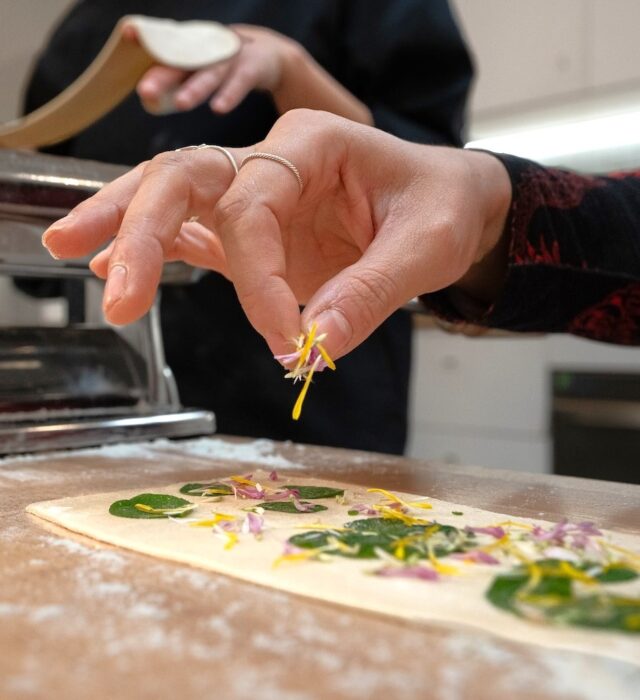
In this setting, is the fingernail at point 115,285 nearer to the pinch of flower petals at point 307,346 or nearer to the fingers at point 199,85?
the pinch of flower petals at point 307,346

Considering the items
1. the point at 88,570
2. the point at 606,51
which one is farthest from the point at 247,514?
the point at 606,51

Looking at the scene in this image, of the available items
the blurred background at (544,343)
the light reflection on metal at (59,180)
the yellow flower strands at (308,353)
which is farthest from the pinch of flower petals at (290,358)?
the blurred background at (544,343)

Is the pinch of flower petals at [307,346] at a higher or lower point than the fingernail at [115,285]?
lower

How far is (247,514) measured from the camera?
1.88 feet

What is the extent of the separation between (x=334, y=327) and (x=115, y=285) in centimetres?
16

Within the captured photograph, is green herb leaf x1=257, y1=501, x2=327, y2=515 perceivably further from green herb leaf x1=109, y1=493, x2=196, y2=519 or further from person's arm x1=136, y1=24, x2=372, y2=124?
person's arm x1=136, y1=24, x2=372, y2=124

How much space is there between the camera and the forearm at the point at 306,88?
1068mm

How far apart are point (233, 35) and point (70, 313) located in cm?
51

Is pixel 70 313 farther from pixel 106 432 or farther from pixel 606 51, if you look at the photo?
pixel 606 51

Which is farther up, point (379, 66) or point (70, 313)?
point (379, 66)

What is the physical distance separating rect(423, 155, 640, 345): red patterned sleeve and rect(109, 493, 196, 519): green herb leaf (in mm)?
365

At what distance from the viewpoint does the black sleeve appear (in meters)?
1.25

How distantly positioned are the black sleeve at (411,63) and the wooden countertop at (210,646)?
35.5 inches

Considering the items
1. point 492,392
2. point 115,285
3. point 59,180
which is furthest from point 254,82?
point 492,392
